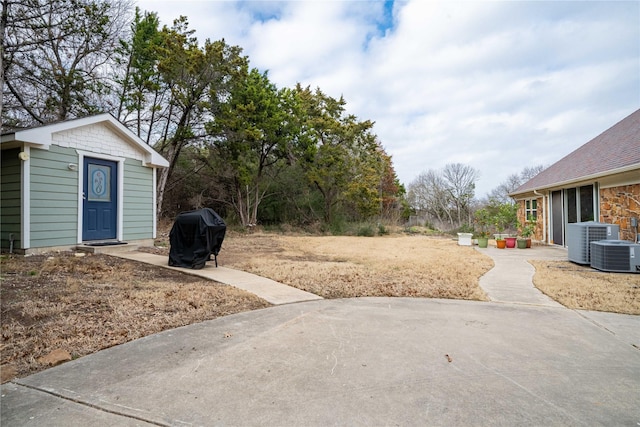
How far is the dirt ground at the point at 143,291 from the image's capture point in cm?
301

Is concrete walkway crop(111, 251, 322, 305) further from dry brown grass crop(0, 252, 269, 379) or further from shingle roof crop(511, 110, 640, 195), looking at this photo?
shingle roof crop(511, 110, 640, 195)

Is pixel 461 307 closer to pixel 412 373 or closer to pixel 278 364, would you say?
pixel 412 373

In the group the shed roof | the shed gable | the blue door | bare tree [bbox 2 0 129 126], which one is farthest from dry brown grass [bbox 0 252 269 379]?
bare tree [bbox 2 0 129 126]

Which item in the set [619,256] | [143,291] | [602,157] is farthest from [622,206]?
[143,291]

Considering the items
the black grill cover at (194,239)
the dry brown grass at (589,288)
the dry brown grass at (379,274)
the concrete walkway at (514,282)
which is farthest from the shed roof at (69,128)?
the dry brown grass at (589,288)

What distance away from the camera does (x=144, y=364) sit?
2.55 metres

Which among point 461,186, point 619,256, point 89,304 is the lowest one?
point 89,304

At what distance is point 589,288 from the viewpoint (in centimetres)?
541

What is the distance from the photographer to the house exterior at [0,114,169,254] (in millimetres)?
6945

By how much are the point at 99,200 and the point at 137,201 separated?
97 centimetres

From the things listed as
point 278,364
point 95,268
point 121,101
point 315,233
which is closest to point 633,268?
point 278,364

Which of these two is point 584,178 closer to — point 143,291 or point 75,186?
point 143,291

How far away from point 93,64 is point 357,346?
47.7ft

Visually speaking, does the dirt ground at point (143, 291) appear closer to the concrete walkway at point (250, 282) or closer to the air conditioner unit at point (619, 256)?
the concrete walkway at point (250, 282)
